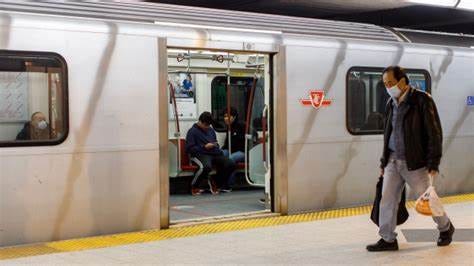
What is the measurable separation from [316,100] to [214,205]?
1966 mm

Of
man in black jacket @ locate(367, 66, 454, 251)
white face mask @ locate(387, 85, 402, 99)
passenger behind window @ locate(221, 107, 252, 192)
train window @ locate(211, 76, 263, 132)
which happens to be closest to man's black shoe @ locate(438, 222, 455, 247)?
man in black jacket @ locate(367, 66, 454, 251)

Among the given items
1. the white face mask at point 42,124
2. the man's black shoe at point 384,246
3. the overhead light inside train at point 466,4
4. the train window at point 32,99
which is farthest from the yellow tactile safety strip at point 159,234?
the overhead light inside train at point 466,4

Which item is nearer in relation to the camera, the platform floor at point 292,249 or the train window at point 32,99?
the platform floor at point 292,249

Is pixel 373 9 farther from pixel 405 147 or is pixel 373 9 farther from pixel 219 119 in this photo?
pixel 405 147

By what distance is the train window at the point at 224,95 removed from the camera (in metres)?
11.7

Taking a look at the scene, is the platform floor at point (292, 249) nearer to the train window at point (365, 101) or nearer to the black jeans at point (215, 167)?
the train window at point (365, 101)

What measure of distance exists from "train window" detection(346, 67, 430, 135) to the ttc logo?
0.40 meters

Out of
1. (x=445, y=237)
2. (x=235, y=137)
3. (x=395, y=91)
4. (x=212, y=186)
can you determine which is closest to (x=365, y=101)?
(x=395, y=91)

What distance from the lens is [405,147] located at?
5984mm

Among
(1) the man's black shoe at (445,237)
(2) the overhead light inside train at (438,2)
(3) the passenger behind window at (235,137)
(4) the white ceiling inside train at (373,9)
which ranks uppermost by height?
(4) the white ceiling inside train at (373,9)

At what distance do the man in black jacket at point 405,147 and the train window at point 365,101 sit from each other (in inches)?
93.6

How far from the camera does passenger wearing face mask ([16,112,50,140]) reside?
632 cm

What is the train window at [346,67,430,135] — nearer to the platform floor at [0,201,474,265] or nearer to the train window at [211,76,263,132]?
the platform floor at [0,201,474,265]

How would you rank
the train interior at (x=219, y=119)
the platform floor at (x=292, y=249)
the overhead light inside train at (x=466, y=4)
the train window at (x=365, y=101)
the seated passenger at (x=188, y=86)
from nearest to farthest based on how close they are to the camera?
the platform floor at (x=292, y=249) < the train window at (x=365, y=101) < the train interior at (x=219, y=119) < the overhead light inside train at (x=466, y=4) < the seated passenger at (x=188, y=86)
